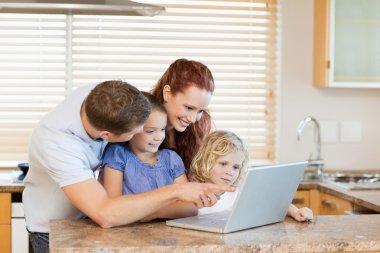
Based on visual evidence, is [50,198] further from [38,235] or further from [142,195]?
[142,195]

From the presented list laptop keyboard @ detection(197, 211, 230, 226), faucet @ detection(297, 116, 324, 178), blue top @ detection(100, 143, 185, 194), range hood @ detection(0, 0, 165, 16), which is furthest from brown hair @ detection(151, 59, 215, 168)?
faucet @ detection(297, 116, 324, 178)

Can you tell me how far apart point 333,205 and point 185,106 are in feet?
5.28

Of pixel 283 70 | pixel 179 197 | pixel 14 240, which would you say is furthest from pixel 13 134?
pixel 179 197

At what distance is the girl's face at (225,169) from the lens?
2.94 meters

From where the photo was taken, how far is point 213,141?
2957mm

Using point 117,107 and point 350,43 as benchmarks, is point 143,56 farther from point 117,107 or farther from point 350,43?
point 117,107

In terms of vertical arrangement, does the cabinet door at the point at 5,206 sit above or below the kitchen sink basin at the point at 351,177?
below

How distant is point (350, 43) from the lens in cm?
481

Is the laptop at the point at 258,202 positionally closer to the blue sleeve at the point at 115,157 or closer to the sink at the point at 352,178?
the blue sleeve at the point at 115,157

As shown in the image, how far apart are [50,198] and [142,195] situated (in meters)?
0.54

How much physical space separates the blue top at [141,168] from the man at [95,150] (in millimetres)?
70

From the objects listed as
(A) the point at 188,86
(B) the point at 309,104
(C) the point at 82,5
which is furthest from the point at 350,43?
(A) the point at 188,86

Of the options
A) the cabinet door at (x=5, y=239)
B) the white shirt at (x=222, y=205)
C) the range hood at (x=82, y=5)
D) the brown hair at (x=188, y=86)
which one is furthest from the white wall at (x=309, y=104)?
the white shirt at (x=222, y=205)

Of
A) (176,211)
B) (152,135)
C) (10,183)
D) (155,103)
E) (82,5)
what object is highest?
(82,5)
